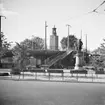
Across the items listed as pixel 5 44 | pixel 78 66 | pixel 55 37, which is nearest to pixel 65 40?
pixel 55 37

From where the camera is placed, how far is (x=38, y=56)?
42812 millimetres

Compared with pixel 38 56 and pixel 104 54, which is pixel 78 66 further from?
pixel 38 56

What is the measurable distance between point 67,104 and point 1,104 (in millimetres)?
2918

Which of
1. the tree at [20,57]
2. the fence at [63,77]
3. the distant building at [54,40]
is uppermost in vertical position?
the distant building at [54,40]

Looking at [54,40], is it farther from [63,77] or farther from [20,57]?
[63,77]

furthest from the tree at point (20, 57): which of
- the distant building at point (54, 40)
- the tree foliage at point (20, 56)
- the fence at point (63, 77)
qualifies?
the distant building at point (54, 40)

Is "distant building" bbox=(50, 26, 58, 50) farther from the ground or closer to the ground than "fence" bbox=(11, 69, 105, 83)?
farther from the ground

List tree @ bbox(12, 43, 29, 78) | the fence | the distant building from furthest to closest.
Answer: the distant building < tree @ bbox(12, 43, 29, 78) < the fence

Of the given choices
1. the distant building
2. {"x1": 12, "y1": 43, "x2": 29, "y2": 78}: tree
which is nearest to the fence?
{"x1": 12, "y1": 43, "x2": 29, "y2": 78}: tree

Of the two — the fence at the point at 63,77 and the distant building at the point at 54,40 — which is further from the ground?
the distant building at the point at 54,40

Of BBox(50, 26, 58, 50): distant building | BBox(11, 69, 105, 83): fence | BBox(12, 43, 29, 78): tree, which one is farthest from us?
BBox(50, 26, 58, 50): distant building

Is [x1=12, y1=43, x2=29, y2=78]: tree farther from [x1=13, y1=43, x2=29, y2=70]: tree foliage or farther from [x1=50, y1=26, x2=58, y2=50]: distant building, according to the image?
[x1=50, y1=26, x2=58, y2=50]: distant building

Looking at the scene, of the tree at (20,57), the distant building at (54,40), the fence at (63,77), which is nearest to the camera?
the fence at (63,77)

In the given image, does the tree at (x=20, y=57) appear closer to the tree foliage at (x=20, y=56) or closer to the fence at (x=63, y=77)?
the tree foliage at (x=20, y=56)
